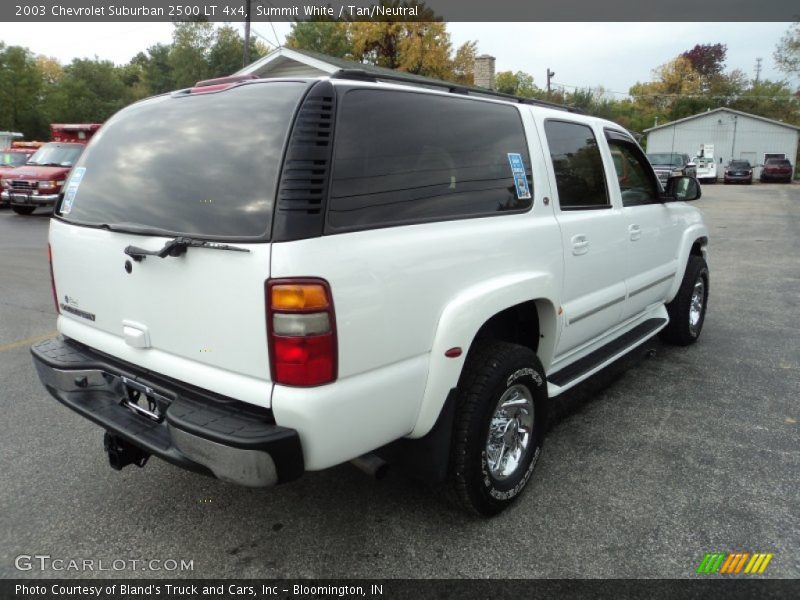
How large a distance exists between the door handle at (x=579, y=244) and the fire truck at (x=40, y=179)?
14.4 metres

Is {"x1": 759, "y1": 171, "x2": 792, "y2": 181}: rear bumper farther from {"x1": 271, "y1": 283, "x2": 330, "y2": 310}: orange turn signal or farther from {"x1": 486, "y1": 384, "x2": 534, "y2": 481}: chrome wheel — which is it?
{"x1": 271, "y1": 283, "x2": 330, "y2": 310}: orange turn signal

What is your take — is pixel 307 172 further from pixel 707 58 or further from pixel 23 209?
pixel 707 58

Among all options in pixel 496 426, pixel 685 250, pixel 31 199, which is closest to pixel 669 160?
pixel 31 199

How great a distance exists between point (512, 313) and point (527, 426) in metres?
0.58

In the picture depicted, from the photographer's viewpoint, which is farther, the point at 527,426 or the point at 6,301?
the point at 6,301

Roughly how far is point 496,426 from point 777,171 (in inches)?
1660

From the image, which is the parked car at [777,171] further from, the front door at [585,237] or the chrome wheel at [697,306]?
the front door at [585,237]

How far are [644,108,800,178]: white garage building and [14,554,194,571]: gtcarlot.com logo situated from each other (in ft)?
164

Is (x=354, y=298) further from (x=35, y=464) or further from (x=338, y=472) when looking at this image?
(x=35, y=464)

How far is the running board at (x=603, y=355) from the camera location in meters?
3.40

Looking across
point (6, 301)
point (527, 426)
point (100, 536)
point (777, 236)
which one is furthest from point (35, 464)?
point (777, 236)

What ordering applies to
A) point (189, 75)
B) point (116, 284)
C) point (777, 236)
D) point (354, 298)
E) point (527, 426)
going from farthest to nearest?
1. point (189, 75)
2. point (777, 236)
3. point (527, 426)
4. point (116, 284)
5. point (354, 298)

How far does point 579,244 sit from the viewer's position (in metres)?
3.32

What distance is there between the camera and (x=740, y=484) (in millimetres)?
3084
